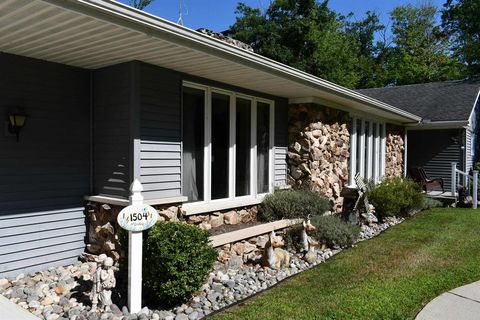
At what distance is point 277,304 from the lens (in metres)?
3.56

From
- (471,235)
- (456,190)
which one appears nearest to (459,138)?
(456,190)

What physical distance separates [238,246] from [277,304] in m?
1.78

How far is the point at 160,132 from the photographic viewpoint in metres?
4.77

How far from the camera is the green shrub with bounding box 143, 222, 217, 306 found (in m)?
3.44

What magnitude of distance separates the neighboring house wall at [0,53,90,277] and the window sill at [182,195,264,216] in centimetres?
136

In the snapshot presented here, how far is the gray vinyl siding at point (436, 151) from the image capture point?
12.2 m

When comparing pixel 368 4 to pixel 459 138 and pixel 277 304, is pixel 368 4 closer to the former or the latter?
pixel 459 138

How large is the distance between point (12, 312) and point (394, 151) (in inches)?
418

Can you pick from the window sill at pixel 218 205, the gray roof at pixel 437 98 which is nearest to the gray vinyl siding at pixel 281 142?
the window sill at pixel 218 205

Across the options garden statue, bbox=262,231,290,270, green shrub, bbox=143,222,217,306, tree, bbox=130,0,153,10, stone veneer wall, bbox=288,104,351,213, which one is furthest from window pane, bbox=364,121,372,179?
tree, bbox=130,0,153,10

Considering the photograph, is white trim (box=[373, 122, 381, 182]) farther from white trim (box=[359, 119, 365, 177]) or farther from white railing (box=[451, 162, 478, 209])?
white railing (box=[451, 162, 478, 209])

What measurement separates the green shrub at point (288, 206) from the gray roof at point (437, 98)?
24.0 feet

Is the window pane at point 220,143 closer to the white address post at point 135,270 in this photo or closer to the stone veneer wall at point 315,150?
the stone veneer wall at point 315,150

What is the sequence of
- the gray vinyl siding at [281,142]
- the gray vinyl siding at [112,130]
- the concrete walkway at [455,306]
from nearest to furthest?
1. the concrete walkway at [455,306]
2. the gray vinyl siding at [112,130]
3. the gray vinyl siding at [281,142]
